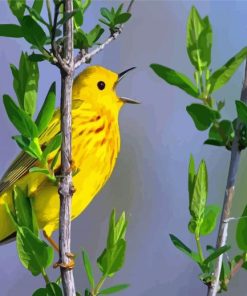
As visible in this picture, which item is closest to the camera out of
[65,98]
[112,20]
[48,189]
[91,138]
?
[65,98]

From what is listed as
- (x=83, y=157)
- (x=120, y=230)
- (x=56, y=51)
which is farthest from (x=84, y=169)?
(x=56, y=51)

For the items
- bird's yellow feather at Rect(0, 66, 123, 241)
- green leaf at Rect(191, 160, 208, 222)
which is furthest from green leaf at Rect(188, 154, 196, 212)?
bird's yellow feather at Rect(0, 66, 123, 241)

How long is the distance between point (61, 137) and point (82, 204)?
548mm

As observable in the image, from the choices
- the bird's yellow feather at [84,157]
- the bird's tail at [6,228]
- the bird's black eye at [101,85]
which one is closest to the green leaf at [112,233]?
the bird's yellow feather at [84,157]

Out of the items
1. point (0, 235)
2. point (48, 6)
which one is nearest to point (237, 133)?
point (48, 6)

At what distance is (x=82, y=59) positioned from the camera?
53 centimetres

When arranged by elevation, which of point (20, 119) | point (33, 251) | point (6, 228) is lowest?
point (6, 228)

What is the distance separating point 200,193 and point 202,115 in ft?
0.21

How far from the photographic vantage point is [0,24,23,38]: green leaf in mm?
534

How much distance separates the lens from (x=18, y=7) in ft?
1.82

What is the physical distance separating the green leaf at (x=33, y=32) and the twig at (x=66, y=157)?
0.02 m

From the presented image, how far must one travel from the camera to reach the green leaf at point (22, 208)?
1.86ft

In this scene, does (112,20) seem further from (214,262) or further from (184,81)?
(214,262)

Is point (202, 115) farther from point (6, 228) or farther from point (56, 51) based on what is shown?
point (6, 228)
